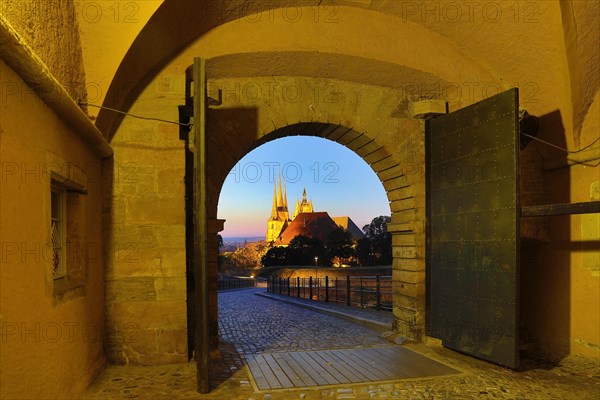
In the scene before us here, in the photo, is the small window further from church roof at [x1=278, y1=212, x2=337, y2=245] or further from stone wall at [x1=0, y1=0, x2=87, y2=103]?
church roof at [x1=278, y1=212, x2=337, y2=245]

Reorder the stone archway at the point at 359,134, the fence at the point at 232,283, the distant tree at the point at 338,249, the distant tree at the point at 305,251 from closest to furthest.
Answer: the stone archway at the point at 359,134
the fence at the point at 232,283
the distant tree at the point at 305,251
the distant tree at the point at 338,249

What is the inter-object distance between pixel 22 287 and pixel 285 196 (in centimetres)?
A: 10315

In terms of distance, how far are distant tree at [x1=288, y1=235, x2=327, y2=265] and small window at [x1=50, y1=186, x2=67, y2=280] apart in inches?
1588

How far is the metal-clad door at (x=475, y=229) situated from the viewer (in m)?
4.79

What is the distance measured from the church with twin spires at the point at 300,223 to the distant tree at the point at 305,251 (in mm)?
6590

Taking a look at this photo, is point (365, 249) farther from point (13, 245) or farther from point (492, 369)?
point (13, 245)

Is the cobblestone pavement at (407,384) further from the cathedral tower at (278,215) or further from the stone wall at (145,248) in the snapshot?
the cathedral tower at (278,215)

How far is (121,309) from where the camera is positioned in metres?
4.86

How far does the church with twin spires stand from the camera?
65000mm

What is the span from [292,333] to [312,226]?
5840 centimetres

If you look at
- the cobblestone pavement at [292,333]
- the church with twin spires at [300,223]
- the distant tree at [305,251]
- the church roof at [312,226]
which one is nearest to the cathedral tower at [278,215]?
the church with twin spires at [300,223]

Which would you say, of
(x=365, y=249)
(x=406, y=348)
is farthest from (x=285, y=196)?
(x=406, y=348)

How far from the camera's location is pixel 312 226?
65.4 metres

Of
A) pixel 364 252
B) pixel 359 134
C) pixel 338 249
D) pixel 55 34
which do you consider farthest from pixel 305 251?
pixel 55 34
